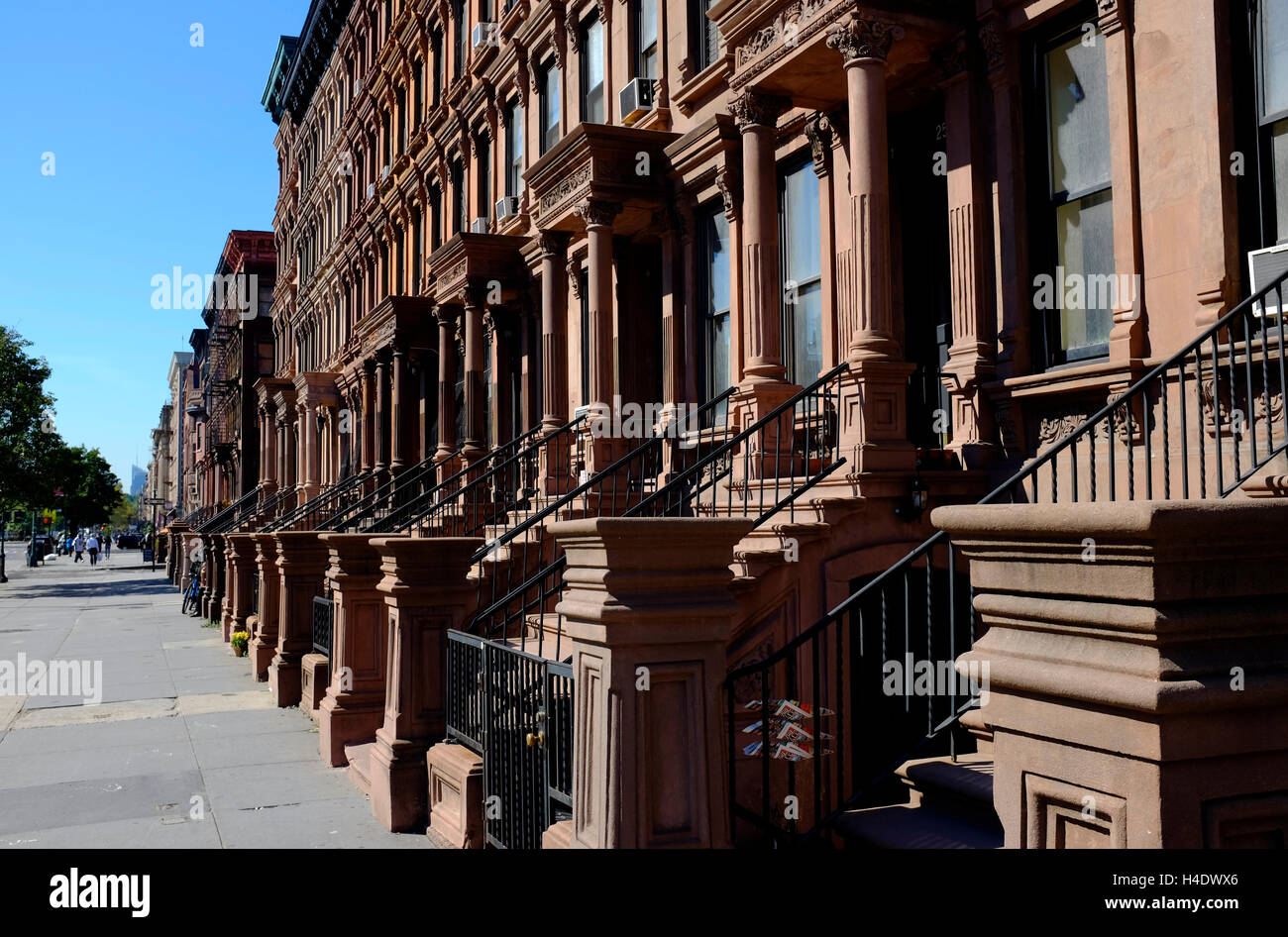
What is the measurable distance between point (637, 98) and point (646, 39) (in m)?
0.93

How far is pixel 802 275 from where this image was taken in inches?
437

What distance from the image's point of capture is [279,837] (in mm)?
7543

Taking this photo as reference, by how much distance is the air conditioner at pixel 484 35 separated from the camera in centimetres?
1973

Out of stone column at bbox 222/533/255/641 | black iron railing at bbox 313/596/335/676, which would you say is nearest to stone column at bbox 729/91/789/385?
black iron railing at bbox 313/596/335/676

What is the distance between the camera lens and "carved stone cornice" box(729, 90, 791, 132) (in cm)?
977

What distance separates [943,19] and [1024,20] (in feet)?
2.22

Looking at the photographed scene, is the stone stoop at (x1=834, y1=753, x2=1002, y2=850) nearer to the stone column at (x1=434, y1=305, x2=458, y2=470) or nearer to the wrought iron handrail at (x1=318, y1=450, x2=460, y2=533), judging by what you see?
the wrought iron handrail at (x1=318, y1=450, x2=460, y2=533)

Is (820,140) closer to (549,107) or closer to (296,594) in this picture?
(549,107)

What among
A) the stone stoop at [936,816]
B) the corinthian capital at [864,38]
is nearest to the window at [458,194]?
the corinthian capital at [864,38]

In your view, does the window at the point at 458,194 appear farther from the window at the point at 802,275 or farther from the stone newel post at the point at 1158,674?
the stone newel post at the point at 1158,674

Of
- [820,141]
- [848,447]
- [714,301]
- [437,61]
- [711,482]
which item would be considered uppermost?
[437,61]

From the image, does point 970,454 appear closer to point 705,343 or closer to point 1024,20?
point 1024,20

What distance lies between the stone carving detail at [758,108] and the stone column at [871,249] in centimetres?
137

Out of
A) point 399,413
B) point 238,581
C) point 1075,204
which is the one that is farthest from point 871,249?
point 399,413
